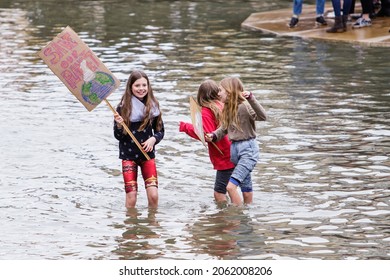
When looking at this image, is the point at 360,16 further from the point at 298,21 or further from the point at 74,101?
the point at 74,101

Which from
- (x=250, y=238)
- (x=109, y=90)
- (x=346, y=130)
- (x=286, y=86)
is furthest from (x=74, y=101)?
(x=250, y=238)

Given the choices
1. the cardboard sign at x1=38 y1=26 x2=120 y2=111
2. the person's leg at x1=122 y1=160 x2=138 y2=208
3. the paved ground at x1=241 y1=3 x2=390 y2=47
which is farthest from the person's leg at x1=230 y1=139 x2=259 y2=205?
the paved ground at x1=241 y1=3 x2=390 y2=47

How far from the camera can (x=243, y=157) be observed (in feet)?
33.8

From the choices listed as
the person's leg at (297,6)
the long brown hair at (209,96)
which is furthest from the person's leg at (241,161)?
the person's leg at (297,6)

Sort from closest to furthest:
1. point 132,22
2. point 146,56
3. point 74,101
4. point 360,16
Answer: point 74,101 → point 146,56 → point 360,16 → point 132,22

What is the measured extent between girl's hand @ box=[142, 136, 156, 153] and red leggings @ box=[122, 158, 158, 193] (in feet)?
0.64

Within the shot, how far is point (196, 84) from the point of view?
56.4 ft

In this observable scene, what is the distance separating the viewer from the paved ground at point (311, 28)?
2098cm

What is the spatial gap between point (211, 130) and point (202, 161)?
6.47ft

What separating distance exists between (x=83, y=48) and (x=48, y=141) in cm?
349

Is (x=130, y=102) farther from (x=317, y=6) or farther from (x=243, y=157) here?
(x=317, y=6)

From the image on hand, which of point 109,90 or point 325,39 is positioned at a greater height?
point 109,90

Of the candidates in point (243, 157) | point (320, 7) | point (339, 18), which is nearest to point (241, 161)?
point (243, 157)

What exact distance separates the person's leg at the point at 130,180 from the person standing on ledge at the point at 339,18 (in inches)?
451
